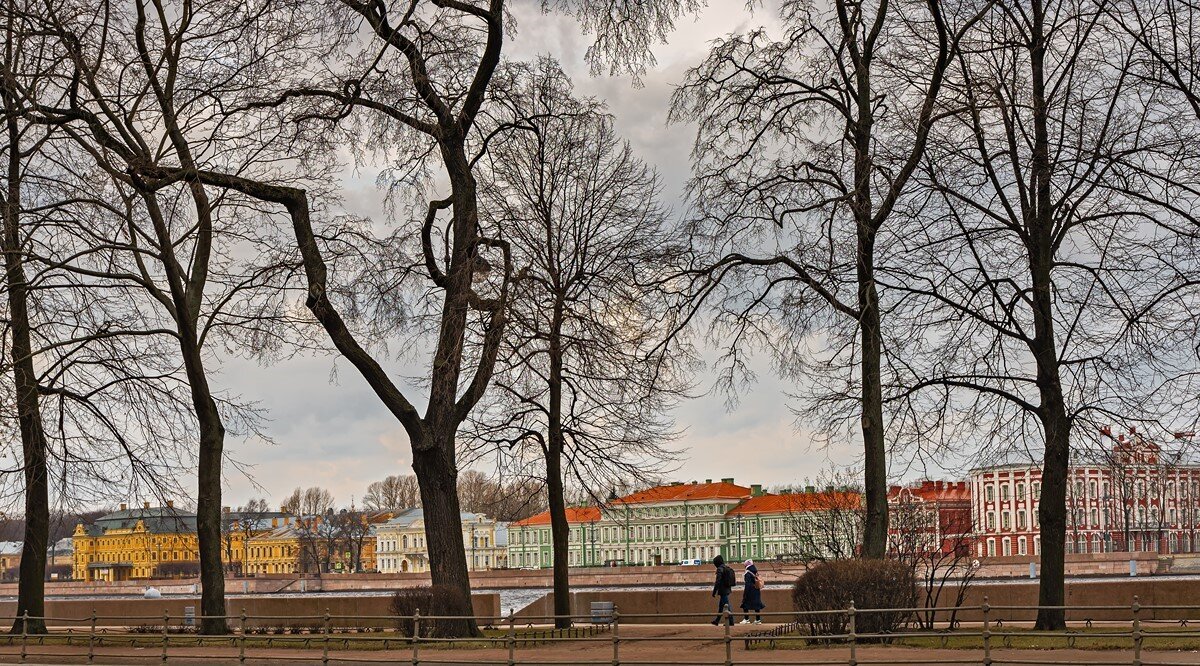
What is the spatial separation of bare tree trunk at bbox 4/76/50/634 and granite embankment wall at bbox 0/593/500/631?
3.71ft

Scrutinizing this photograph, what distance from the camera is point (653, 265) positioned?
27.9 metres

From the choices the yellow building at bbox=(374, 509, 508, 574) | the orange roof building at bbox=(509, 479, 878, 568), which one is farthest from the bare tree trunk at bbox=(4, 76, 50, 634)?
the yellow building at bbox=(374, 509, 508, 574)

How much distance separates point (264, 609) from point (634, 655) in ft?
73.4

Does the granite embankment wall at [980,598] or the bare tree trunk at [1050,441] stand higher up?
the bare tree trunk at [1050,441]

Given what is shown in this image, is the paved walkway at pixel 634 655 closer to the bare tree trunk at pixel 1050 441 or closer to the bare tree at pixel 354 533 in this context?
the bare tree trunk at pixel 1050 441

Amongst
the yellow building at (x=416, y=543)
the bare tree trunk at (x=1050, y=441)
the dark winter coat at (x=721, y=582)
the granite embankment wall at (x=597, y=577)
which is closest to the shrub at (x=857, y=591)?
the bare tree trunk at (x=1050, y=441)

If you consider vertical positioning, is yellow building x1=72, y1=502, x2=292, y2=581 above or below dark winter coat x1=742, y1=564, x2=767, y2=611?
below

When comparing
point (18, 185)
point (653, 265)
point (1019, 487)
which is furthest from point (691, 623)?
point (1019, 487)

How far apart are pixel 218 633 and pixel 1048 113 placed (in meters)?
19.2

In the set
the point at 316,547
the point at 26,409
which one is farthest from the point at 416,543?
the point at 26,409

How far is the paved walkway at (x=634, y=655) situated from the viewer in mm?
18391

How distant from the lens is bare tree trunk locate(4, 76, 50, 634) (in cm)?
2545

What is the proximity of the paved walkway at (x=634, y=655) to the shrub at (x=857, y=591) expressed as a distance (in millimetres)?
847

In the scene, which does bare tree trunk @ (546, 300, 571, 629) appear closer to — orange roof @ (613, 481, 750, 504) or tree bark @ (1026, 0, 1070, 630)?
tree bark @ (1026, 0, 1070, 630)
